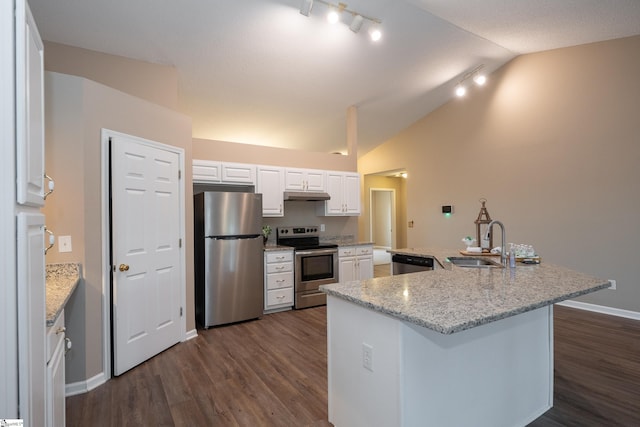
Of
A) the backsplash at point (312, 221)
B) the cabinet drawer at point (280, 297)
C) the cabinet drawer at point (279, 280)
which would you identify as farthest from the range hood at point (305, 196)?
the cabinet drawer at point (280, 297)

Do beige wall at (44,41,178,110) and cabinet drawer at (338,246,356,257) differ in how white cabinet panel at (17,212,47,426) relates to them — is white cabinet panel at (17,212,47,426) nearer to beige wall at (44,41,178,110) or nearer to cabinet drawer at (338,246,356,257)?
beige wall at (44,41,178,110)

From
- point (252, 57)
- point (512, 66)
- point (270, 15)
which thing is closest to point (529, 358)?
point (270, 15)

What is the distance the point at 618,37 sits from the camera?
3.86 metres

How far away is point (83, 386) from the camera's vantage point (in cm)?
239

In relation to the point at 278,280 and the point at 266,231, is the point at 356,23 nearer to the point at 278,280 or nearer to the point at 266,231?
the point at 266,231

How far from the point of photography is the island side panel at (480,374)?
1464 mm

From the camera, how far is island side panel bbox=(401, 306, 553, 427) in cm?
146

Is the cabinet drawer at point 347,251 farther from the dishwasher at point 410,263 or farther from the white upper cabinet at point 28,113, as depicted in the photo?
the white upper cabinet at point 28,113

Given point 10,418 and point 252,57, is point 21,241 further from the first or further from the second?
point 252,57

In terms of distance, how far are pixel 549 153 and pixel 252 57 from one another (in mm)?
4179

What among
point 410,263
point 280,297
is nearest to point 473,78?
point 410,263

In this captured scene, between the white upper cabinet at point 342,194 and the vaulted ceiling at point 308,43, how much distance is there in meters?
1.14

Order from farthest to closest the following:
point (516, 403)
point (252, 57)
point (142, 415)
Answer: point (252, 57)
point (142, 415)
point (516, 403)

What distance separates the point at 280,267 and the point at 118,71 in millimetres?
2895
